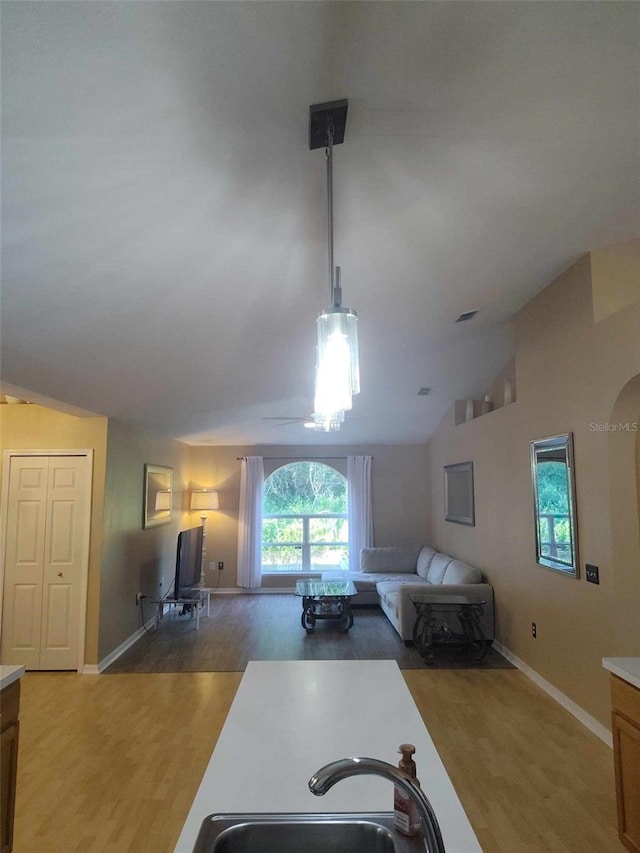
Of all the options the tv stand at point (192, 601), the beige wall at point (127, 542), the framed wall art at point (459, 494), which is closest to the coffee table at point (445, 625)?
the framed wall art at point (459, 494)

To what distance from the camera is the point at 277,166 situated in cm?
177

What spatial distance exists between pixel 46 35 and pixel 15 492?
4152 millimetres

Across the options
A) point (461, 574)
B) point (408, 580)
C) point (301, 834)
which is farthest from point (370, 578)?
point (301, 834)

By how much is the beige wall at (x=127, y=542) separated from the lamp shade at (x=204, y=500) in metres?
1.23

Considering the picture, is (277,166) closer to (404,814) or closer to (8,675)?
(404,814)

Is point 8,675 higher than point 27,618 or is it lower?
higher

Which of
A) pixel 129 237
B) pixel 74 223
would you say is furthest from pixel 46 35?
pixel 129 237

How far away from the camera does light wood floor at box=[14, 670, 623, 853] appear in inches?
86.0

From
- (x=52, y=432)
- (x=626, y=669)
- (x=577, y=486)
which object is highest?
(x=52, y=432)

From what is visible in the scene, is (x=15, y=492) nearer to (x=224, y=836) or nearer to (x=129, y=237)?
(x=129, y=237)

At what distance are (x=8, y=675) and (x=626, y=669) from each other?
2.61 meters

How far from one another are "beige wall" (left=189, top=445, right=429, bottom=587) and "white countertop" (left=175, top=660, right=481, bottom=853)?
226 inches

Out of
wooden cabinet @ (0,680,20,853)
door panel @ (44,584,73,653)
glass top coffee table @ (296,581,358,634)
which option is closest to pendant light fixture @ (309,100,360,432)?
wooden cabinet @ (0,680,20,853)

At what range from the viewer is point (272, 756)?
131 cm
